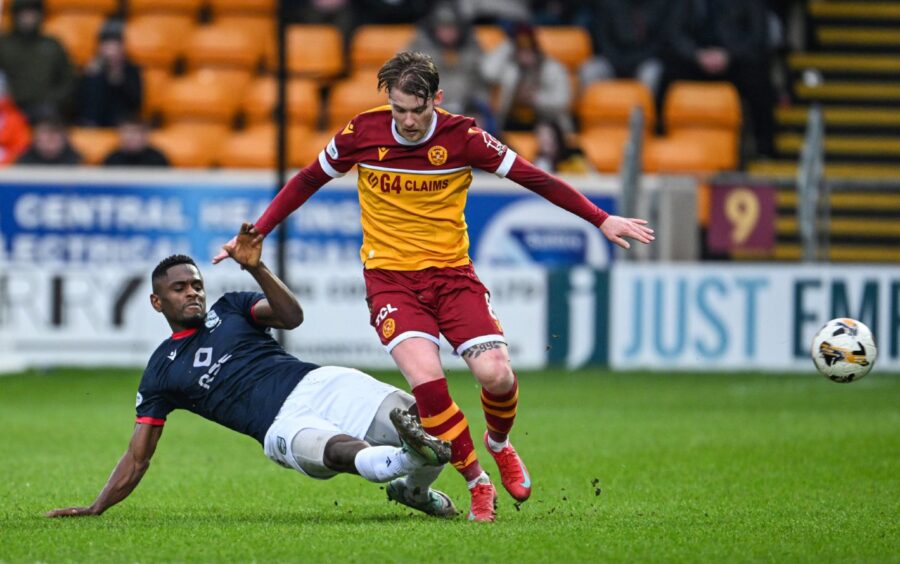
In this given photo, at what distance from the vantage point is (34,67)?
65.0 feet

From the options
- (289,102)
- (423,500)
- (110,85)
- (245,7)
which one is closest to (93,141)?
(110,85)

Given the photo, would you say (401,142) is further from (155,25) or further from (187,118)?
(155,25)

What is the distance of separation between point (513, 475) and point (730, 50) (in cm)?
1298

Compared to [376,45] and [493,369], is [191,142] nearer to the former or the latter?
[376,45]

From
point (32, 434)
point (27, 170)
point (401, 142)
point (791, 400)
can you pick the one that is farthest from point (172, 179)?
point (401, 142)

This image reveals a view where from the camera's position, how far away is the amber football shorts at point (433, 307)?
26.3 ft

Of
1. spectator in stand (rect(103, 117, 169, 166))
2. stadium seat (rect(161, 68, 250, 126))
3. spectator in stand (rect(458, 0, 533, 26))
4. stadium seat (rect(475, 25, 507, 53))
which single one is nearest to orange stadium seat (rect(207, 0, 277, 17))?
stadium seat (rect(161, 68, 250, 126))

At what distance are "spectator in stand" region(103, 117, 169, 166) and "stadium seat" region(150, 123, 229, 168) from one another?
572 millimetres

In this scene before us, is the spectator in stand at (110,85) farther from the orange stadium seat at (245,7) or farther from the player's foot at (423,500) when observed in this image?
the player's foot at (423,500)

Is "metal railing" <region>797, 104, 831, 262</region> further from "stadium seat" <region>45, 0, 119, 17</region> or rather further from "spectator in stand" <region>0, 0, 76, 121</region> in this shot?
"stadium seat" <region>45, 0, 119, 17</region>

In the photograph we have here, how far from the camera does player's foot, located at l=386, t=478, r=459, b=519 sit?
26.6 feet

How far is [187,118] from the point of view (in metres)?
20.2

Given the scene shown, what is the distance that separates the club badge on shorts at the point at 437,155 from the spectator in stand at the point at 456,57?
10.9 metres

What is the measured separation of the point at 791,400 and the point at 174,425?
5.59 metres
